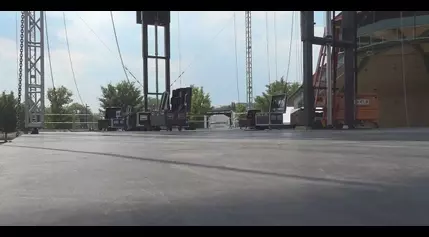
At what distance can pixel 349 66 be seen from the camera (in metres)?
18.2

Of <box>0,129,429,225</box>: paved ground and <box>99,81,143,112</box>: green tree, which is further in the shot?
<box>99,81,143,112</box>: green tree

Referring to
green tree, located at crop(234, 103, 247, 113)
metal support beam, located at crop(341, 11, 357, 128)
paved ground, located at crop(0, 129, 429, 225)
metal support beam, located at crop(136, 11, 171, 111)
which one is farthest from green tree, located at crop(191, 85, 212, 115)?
paved ground, located at crop(0, 129, 429, 225)

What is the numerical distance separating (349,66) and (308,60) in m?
2.79

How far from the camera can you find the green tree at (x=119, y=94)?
166 feet

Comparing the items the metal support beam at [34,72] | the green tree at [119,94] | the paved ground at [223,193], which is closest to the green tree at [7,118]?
the metal support beam at [34,72]

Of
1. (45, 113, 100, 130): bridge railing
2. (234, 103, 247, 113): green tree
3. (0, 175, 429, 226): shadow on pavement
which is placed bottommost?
(0, 175, 429, 226): shadow on pavement

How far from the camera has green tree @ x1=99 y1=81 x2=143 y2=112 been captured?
166 feet

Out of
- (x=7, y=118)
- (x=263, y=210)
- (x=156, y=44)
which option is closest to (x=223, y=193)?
(x=263, y=210)

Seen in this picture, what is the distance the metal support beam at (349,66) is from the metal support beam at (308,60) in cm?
199

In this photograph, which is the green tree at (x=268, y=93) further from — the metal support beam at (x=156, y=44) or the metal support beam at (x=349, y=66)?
the metal support beam at (x=349, y=66)

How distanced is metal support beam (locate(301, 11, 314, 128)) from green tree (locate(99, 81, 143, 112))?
35692 mm

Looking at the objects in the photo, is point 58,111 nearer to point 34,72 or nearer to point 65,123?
point 65,123

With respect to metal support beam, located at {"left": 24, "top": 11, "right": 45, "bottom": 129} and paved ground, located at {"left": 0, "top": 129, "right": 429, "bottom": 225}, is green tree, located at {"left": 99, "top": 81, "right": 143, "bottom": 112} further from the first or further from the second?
paved ground, located at {"left": 0, "top": 129, "right": 429, "bottom": 225}
